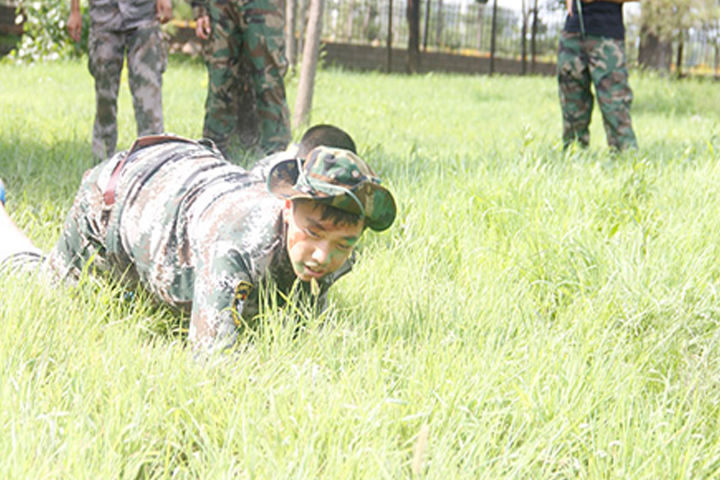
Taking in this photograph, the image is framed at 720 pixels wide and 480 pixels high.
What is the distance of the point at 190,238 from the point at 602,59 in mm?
3801

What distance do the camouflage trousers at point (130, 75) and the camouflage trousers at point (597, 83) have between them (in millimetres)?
2714

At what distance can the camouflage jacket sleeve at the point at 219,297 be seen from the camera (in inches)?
76.7

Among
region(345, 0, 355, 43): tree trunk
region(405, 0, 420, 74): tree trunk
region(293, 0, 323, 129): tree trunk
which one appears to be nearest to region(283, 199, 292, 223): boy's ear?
region(293, 0, 323, 129): tree trunk

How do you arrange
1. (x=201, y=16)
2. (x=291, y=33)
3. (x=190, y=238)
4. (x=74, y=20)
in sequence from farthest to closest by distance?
(x=291, y=33) < (x=201, y=16) < (x=74, y=20) < (x=190, y=238)

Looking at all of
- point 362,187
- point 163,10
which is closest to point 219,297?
point 362,187

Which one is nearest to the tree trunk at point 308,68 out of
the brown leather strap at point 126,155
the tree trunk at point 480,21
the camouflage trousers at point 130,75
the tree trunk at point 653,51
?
the camouflage trousers at point 130,75

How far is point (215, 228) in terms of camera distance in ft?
6.82

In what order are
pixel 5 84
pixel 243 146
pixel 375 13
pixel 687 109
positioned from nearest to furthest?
1. pixel 243 146
2. pixel 5 84
3. pixel 687 109
4. pixel 375 13

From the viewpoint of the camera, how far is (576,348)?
78.7 inches

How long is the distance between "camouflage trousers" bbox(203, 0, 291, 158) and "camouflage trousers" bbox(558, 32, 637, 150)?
2042mm

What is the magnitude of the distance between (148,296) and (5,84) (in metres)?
7.12

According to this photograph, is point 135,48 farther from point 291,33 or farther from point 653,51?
point 653,51

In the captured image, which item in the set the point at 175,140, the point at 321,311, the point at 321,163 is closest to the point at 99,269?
the point at 175,140

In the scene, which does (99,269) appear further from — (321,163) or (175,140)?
(321,163)
